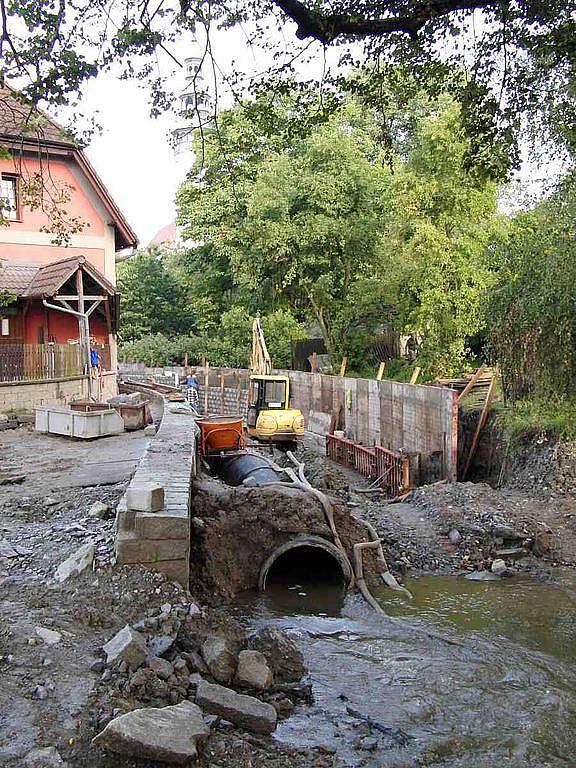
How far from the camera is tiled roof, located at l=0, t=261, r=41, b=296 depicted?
973 inches

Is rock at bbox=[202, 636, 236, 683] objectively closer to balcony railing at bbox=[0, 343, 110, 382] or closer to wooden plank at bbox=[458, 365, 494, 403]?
wooden plank at bbox=[458, 365, 494, 403]

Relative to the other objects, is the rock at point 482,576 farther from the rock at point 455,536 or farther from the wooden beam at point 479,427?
the wooden beam at point 479,427

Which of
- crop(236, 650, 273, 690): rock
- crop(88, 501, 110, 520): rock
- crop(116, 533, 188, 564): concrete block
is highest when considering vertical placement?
crop(116, 533, 188, 564): concrete block

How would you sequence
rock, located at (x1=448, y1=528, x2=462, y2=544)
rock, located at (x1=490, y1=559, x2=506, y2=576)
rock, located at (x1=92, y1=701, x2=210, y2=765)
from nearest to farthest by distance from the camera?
rock, located at (x1=92, y1=701, x2=210, y2=765) → rock, located at (x1=490, y1=559, x2=506, y2=576) → rock, located at (x1=448, y1=528, x2=462, y2=544)

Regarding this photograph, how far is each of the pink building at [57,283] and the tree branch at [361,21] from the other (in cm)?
1576

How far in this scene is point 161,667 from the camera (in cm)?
541

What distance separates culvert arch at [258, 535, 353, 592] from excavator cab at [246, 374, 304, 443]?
1164 cm

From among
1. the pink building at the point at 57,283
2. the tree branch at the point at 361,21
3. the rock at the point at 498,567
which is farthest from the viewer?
the pink building at the point at 57,283

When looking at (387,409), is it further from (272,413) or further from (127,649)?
(127,649)

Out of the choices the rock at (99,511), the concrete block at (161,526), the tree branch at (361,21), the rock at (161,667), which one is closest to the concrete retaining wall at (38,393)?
the rock at (99,511)

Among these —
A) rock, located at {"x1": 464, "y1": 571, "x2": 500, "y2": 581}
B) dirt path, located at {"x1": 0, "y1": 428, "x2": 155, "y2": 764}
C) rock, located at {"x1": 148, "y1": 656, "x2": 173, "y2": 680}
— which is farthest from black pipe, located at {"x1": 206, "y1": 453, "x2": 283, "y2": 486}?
rock, located at {"x1": 148, "y1": 656, "x2": 173, "y2": 680}

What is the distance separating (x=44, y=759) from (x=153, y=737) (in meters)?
0.62

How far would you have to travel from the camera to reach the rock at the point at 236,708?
5.14 meters

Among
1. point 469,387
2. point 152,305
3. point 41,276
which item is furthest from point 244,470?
point 152,305
